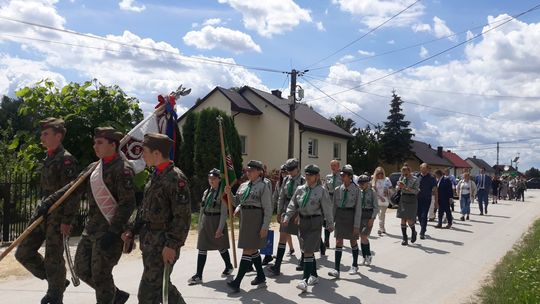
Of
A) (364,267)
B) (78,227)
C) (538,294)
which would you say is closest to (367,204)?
(364,267)

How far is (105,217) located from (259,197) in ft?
8.97

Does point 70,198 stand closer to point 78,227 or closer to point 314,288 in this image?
point 314,288

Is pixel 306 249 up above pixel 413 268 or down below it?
above

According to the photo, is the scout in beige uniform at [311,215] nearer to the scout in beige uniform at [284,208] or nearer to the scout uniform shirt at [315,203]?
the scout uniform shirt at [315,203]

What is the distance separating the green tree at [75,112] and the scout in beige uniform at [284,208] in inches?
240

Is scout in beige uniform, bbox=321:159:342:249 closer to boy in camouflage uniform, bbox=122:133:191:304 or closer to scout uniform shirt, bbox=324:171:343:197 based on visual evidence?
scout uniform shirt, bbox=324:171:343:197

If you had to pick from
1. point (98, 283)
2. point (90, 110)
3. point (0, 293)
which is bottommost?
point (0, 293)

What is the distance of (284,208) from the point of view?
28.7 ft

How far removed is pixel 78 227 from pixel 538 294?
10.1 meters

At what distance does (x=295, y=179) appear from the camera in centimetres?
871

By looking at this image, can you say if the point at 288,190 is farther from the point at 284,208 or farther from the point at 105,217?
the point at 105,217

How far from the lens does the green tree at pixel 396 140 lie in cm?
4994

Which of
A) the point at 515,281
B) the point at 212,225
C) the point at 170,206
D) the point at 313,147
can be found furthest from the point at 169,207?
the point at 313,147

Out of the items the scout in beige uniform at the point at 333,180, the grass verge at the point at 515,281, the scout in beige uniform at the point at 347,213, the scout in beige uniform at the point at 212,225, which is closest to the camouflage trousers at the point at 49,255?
the scout in beige uniform at the point at 212,225
